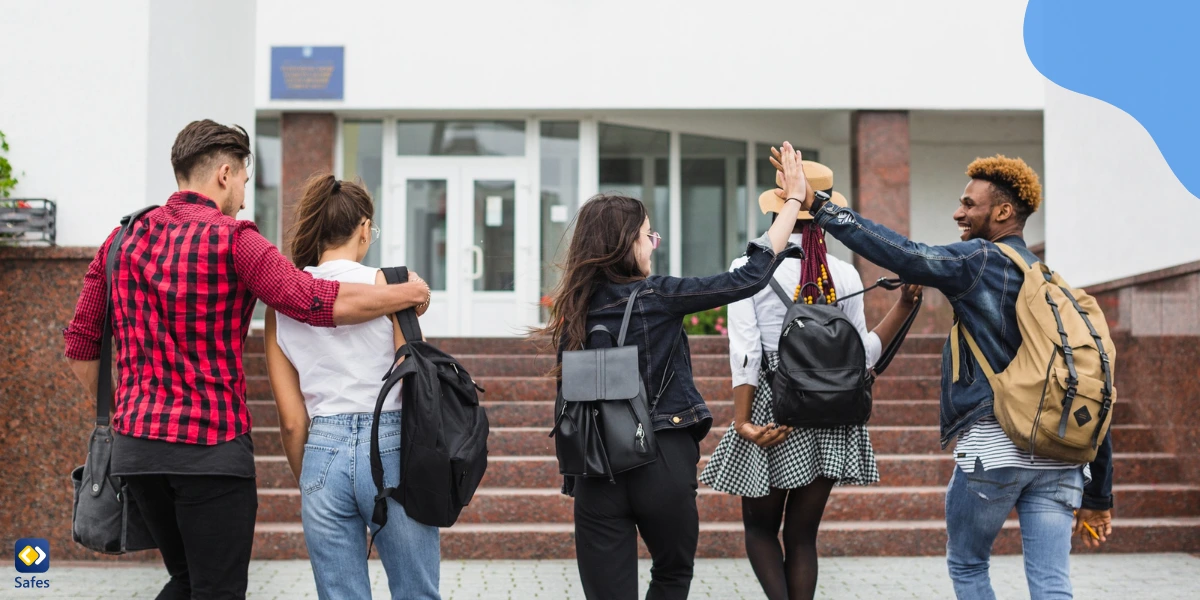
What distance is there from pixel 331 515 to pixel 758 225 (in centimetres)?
1192

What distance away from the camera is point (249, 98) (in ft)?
28.9

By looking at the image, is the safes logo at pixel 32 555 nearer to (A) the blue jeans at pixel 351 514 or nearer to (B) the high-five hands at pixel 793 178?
(A) the blue jeans at pixel 351 514

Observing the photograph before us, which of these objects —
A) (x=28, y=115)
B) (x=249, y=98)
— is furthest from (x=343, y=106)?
(x=28, y=115)

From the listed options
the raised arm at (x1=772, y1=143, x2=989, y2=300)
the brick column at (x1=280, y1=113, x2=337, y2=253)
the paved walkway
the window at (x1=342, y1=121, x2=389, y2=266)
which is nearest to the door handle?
the window at (x1=342, y1=121, x2=389, y2=266)

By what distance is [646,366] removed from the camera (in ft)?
10.9

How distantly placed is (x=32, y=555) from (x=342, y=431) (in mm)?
3996

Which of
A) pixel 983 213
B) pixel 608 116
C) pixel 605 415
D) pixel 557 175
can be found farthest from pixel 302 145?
pixel 983 213

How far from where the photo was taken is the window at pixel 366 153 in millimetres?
13477

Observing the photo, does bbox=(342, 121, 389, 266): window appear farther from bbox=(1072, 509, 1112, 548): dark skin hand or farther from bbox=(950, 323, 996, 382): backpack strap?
bbox=(1072, 509, 1112, 548): dark skin hand

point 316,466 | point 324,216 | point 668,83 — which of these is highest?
point 668,83

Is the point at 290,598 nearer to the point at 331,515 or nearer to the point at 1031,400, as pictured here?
the point at 331,515

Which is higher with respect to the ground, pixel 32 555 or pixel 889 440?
pixel 889 440

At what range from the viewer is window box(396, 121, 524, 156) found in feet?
44.3

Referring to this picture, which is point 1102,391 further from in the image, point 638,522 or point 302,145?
point 302,145
